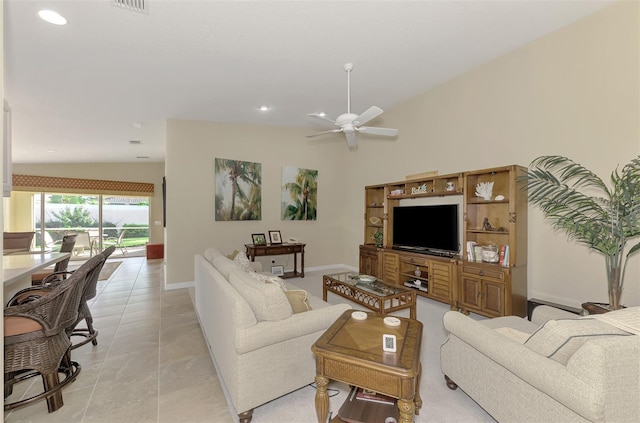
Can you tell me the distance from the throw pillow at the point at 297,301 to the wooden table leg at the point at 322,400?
67 cm

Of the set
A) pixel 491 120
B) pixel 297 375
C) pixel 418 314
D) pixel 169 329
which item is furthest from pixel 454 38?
pixel 169 329

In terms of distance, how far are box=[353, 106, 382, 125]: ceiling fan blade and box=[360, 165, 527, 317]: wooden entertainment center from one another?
5.65ft

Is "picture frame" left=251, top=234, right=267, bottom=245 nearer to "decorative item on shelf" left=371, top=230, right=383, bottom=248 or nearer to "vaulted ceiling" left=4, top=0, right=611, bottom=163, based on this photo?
"decorative item on shelf" left=371, top=230, right=383, bottom=248

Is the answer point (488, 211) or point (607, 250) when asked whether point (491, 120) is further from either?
point (607, 250)

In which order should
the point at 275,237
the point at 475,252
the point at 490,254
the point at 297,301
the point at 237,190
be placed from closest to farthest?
the point at 297,301, the point at 490,254, the point at 475,252, the point at 237,190, the point at 275,237

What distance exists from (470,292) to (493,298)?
297 mm

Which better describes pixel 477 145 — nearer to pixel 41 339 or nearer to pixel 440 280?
pixel 440 280

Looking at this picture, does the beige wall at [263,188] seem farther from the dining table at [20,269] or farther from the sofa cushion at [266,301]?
the sofa cushion at [266,301]

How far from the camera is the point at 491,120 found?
12.7 feet

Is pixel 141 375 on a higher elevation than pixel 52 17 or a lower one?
lower

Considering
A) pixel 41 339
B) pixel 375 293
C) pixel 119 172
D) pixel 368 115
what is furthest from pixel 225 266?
pixel 119 172

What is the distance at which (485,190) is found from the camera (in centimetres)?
376

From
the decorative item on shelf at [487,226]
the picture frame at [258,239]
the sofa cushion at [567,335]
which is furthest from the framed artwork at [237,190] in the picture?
the sofa cushion at [567,335]

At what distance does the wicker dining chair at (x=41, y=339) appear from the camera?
187cm
